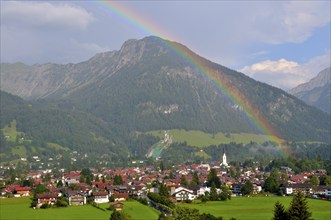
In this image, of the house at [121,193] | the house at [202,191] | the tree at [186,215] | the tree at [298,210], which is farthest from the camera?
the house at [202,191]

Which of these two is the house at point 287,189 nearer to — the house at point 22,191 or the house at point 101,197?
the house at point 101,197

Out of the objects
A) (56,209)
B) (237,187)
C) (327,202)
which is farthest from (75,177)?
(327,202)

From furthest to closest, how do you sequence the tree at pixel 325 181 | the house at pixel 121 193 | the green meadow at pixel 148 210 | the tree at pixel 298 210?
the tree at pixel 325 181 < the house at pixel 121 193 < the green meadow at pixel 148 210 < the tree at pixel 298 210

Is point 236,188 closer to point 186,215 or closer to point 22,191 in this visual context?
point 22,191

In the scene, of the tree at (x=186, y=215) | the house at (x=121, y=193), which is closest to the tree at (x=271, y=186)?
the house at (x=121, y=193)

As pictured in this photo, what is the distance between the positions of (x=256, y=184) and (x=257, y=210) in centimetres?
3363

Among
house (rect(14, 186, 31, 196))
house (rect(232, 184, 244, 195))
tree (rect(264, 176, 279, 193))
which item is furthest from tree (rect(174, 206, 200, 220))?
house (rect(14, 186, 31, 196))

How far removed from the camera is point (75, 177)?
12631cm

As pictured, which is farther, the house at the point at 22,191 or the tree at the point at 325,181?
the tree at the point at 325,181

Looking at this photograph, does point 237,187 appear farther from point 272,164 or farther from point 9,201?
point 272,164

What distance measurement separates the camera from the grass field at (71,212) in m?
61.1

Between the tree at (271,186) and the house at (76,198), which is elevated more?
the tree at (271,186)

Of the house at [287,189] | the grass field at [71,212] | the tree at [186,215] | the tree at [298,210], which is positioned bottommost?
the grass field at [71,212]

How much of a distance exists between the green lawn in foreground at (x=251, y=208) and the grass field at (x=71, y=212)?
7808mm
